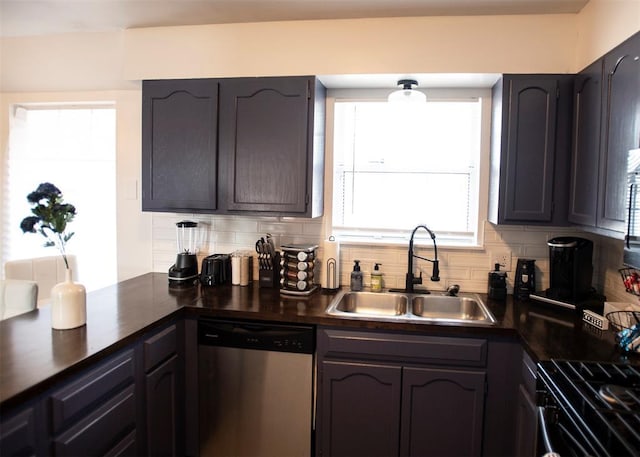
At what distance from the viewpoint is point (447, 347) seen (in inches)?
80.2

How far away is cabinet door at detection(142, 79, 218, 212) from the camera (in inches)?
99.4

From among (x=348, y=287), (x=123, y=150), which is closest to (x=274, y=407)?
(x=348, y=287)

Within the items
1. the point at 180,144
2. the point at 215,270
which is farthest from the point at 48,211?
the point at 215,270

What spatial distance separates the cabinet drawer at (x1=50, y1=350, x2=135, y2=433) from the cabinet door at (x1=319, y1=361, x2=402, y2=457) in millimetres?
903

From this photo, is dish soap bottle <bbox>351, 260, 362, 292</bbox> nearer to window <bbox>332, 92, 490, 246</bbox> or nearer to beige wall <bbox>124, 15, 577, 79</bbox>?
window <bbox>332, 92, 490, 246</bbox>

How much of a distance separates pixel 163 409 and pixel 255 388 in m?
0.44

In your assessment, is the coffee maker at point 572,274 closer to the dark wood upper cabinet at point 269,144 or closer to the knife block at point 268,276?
the dark wood upper cabinet at point 269,144

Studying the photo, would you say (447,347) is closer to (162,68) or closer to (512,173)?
(512,173)

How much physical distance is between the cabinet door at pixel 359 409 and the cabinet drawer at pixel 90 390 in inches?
35.6

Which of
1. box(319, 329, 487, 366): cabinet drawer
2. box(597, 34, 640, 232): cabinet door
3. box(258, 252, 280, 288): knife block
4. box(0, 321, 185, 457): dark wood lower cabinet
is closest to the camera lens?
box(0, 321, 185, 457): dark wood lower cabinet

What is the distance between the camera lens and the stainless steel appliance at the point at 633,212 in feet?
4.92

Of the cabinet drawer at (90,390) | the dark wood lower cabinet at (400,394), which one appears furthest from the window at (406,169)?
the cabinet drawer at (90,390)

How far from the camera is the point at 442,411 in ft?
6.76

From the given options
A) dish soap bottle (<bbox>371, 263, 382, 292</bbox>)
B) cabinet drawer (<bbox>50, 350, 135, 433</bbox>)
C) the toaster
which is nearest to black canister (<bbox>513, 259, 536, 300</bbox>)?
dish soap bottle (<bbox>371, 263, 382, 292</bbox>)
